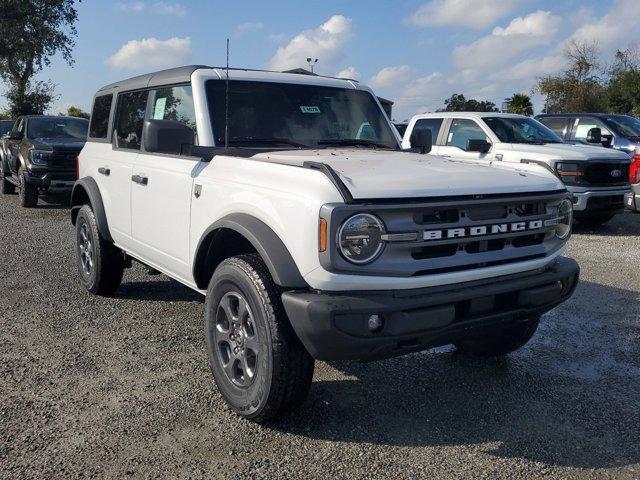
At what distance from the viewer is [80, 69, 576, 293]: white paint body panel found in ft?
9.26

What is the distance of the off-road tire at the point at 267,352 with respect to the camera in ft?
9.71

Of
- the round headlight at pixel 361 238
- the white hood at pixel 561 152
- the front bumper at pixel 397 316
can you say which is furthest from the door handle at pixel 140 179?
the white hood at pixel 561 152

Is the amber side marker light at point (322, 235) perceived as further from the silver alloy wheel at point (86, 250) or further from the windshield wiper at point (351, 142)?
the silver alloy wheel at point (86, 250)

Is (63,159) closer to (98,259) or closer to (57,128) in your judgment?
(57,128)

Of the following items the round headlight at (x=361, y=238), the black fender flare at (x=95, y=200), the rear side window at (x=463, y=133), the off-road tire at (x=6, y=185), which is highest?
the rear side window at (x=463, y=133)

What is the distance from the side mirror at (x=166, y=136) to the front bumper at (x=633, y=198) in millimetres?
8239

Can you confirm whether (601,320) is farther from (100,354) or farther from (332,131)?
(100,354)

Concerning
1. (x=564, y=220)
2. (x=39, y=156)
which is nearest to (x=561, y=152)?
(x=564, y=220)

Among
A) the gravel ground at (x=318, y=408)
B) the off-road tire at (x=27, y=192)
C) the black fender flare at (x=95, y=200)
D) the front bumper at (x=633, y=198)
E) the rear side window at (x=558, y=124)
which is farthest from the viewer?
the rear side window at (x=558, y=124)

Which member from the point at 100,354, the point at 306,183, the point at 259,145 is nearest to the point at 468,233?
the point at 306,183

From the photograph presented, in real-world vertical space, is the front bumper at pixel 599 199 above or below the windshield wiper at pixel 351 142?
below

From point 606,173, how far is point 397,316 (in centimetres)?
808

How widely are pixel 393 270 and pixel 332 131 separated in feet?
6.26

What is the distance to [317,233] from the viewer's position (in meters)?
2.75
